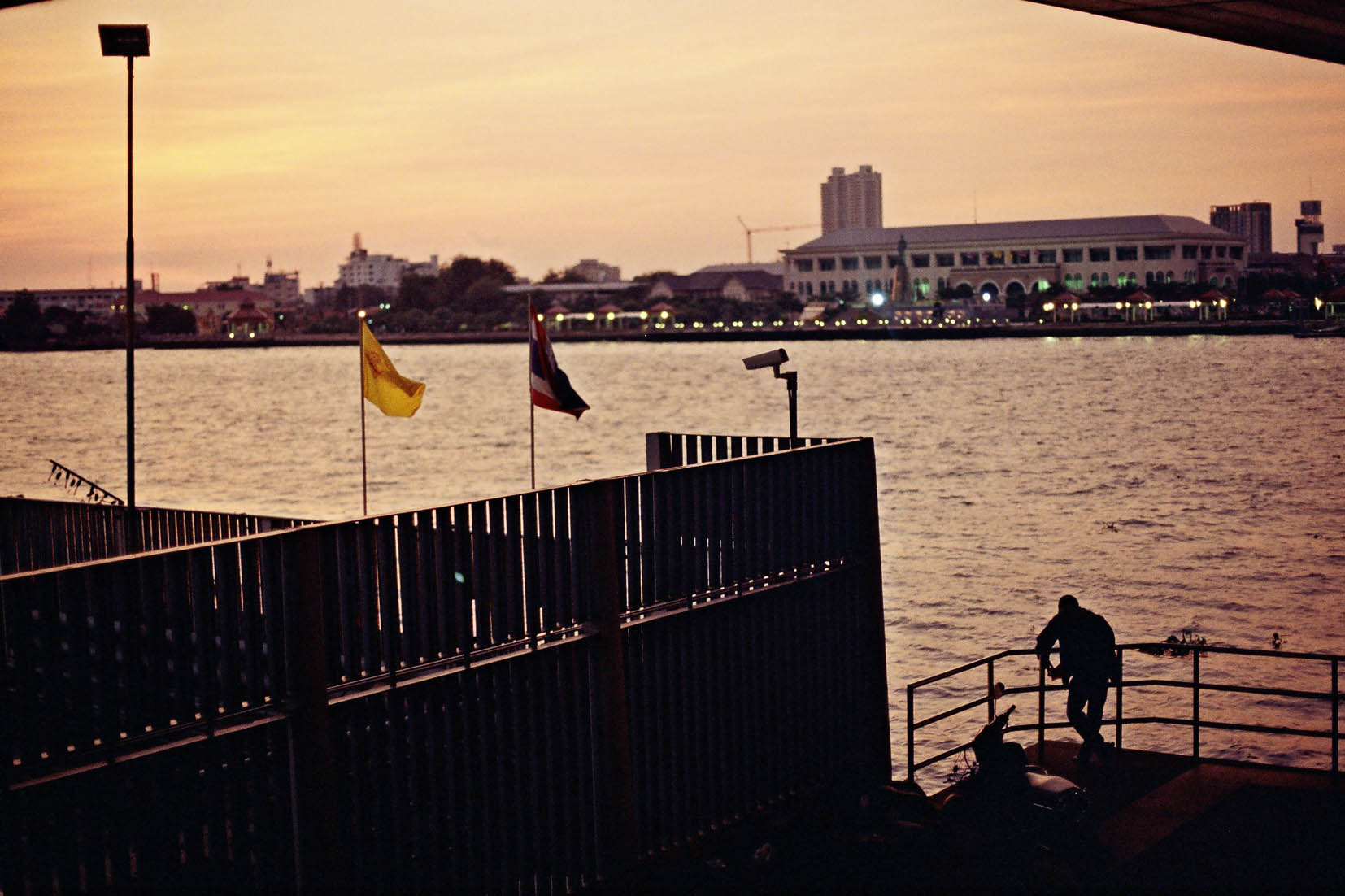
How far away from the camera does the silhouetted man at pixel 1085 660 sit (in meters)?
15.6

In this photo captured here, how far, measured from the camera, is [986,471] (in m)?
98.9

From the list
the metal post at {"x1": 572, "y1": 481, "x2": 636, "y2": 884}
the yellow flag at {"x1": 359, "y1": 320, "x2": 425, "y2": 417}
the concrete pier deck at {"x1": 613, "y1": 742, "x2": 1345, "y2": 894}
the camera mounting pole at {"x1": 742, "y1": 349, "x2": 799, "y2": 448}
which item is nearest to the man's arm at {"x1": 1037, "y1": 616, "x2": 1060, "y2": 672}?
the concrete pier deck at {"x1": 613, "y1": 742, "x2": 1345, "y2": 894}

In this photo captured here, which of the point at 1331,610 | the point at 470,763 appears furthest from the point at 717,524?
the point at 1331,610

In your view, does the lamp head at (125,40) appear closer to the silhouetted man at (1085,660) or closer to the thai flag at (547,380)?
the thai flag at (547,380)

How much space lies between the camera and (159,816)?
9.07 meters

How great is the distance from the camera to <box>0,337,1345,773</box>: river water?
4872 cm

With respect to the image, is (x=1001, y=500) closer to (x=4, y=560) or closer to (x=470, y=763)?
(x=4, y=560)

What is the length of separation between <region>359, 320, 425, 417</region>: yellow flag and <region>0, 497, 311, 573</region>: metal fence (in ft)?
8.01

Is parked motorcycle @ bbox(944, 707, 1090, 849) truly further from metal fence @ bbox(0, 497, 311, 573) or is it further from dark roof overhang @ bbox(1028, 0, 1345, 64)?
metal fence @ bbox(0, 497, 311, 573)

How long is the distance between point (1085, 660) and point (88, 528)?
Answer: 1162 centimetres

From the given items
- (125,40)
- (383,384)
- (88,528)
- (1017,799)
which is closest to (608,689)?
(1017,799)

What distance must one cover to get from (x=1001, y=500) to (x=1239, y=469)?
72.8ft

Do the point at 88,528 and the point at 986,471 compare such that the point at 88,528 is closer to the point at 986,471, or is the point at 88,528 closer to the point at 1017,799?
the point at 1017,799

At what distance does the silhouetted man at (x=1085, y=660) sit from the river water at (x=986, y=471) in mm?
14979
